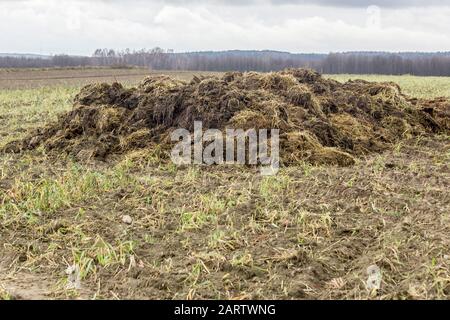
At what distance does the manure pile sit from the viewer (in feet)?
26.0

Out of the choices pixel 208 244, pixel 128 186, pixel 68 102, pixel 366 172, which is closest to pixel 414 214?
pixel 366 172

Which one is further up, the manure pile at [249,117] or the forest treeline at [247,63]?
the forest treeline at [247,63]

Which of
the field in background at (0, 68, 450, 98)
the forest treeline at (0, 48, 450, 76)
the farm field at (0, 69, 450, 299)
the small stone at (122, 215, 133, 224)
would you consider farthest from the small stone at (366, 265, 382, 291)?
the forest treeline at (0, 48, 450, 76)

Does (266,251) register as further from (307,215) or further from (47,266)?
(47,266)

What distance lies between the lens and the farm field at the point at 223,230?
12.6ft

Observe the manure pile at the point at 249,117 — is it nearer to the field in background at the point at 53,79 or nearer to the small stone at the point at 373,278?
the small stone at the point at 373,278

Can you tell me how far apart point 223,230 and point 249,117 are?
3442 millimetres

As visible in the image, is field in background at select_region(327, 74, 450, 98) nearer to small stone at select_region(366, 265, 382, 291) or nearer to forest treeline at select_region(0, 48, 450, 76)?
small stone at select_region(366, 265, 382, 291)

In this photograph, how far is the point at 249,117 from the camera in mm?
8016

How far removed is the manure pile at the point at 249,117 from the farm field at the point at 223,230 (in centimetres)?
66

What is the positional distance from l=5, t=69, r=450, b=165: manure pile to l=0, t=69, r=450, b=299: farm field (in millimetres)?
663

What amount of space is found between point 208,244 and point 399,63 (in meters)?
105

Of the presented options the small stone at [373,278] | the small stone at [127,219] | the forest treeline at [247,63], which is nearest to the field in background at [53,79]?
the small stone at [127,219]
